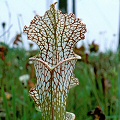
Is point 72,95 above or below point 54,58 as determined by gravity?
below

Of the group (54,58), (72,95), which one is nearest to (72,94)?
(72,95)

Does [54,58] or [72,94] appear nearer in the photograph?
[54,58]

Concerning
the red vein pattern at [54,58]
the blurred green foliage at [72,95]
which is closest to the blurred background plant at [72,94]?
the blurred green foliage at [72,95]

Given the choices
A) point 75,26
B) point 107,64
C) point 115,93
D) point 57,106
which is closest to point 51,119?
point 57,106

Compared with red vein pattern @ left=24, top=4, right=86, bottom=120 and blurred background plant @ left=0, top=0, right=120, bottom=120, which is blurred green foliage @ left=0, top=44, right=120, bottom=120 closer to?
blurred background plant @ left=0, top=0, right=120, bottom=120

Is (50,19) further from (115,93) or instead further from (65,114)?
(115,93)

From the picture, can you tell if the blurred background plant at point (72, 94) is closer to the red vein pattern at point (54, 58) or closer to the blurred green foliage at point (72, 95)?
the blurred green foliage at point (72, 95)

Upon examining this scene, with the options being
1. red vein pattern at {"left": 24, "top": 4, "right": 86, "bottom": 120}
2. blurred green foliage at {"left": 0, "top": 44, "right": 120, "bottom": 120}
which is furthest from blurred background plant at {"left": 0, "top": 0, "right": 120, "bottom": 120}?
red vein pattern at {"left": 24, "top": 4, "right": 86, "bottom": 120}

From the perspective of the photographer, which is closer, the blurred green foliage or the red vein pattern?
the red vein pattern

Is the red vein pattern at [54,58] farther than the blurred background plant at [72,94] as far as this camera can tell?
No

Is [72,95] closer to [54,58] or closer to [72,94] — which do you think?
[72,94]
